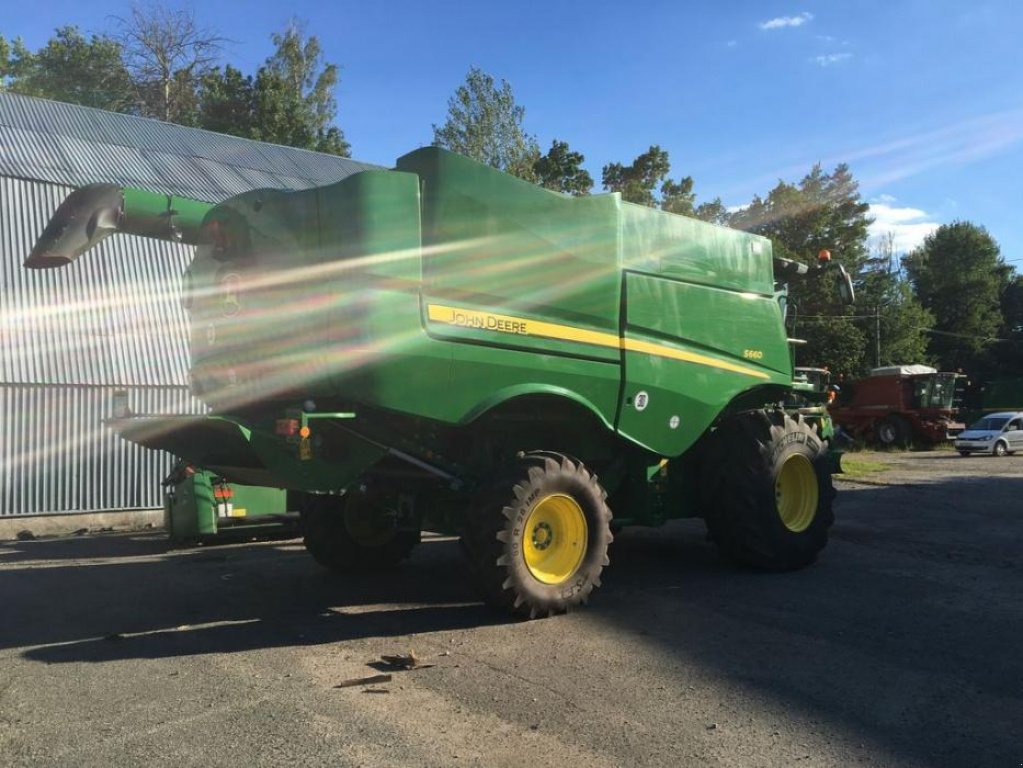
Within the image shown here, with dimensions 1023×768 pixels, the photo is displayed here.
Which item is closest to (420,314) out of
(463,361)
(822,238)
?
(463,361)

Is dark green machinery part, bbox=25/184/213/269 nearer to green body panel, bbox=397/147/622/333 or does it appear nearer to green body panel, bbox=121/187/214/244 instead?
green body panel, bbox=121/187/214/244

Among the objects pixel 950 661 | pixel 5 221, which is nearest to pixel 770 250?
pixel 950 661

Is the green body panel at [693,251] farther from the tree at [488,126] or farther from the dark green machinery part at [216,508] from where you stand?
the tree at [488,126]

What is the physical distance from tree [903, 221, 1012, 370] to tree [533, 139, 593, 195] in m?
33.7

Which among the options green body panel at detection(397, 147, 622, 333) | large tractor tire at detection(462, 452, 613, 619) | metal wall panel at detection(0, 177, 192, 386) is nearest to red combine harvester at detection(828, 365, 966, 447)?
metal wall panel at detection(0, 177, 192, 386)

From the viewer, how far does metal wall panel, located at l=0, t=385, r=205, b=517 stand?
43.3 feet

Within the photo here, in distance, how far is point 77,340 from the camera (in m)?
14.1

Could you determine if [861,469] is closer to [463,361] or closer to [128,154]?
[463,361]

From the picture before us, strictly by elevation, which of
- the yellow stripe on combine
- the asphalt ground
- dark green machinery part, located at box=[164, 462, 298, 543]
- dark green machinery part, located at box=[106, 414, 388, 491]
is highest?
the yellow stripe on combine

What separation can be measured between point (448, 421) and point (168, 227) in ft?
8.86

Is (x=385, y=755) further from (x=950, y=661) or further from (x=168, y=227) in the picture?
(x=168, y=227)

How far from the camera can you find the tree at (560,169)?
3089cm

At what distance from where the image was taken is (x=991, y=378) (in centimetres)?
5322

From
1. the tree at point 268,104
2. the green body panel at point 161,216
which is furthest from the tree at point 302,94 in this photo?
the green body panel at point 161,216
